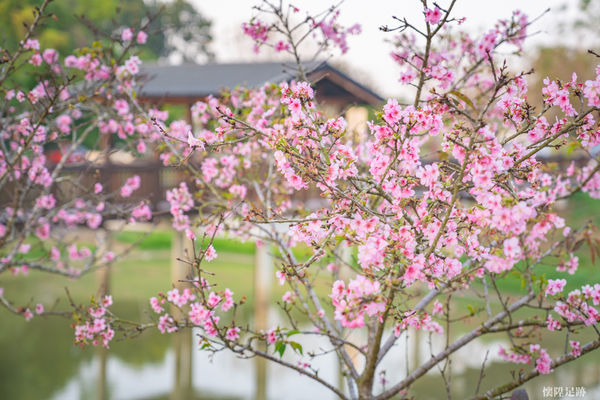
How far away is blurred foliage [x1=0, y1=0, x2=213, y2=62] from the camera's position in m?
16.4

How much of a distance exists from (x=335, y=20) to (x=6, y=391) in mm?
6632

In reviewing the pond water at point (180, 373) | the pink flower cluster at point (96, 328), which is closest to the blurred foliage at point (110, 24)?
the pond water at point (180, 373)

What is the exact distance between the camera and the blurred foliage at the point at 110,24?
16.4m

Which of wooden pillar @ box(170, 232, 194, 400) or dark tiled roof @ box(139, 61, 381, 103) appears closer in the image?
wooden pillar @ box(170, 232, 194, 400)

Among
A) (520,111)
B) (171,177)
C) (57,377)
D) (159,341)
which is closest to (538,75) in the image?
(171,177)

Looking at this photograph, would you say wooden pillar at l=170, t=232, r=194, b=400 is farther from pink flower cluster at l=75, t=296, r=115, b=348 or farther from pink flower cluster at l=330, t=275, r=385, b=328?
pink flower cluster at l=330, t=275, r=385, b=328

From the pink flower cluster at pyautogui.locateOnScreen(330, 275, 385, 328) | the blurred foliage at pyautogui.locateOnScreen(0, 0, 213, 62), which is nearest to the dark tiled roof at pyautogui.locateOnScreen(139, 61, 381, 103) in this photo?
the blurred foliage at pyautogui.locateOnScreen(0, 0, 213, 62)

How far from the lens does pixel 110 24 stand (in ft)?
81.1

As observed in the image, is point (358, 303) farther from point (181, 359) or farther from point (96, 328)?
point (181, 359)

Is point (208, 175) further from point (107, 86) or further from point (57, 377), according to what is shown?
point (57, 377)

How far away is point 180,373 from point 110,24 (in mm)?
19838

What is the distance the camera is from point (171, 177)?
38.1ft

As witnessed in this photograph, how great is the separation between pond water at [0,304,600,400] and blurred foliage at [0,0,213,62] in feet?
24.5

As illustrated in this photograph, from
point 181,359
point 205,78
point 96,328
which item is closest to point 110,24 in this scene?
point 205,78
